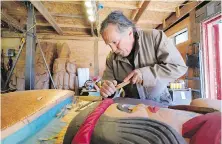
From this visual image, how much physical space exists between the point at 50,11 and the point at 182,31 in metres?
2.67

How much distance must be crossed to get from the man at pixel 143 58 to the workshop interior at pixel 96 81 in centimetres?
6

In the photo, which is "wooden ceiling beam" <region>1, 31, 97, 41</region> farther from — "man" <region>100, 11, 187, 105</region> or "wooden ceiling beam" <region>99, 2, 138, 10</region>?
"man" <region>100, 11, 187, 105</region>

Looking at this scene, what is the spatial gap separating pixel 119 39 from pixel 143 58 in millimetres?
217

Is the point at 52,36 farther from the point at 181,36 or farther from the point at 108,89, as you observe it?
the point at 108,89

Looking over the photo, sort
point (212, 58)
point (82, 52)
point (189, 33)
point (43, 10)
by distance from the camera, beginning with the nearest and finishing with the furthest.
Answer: point (212, 58) → point (43, 10) → point (189, 33) → point (82, 52)

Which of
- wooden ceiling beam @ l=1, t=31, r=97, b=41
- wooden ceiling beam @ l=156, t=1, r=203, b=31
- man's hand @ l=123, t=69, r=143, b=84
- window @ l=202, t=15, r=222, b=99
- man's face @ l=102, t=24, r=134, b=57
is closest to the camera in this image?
man's hand @ l=123, t=69, r=143, b=84

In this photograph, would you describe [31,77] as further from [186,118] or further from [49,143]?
[186,118]

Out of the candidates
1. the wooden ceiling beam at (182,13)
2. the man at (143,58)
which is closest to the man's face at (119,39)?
the man at (143,58)

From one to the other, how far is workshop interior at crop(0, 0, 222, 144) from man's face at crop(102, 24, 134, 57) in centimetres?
7

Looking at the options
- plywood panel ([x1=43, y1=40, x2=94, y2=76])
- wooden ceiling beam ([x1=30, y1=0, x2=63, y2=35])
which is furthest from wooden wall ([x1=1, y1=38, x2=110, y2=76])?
wooden ceiling beam ([x1=30, y1=0, x2=63, y2=35])

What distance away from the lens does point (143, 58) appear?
1228 millimetres

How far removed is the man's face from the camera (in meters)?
1.15

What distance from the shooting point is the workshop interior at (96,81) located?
1.51 ft

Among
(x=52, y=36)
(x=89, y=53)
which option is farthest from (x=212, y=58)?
(x=52, y=36)
